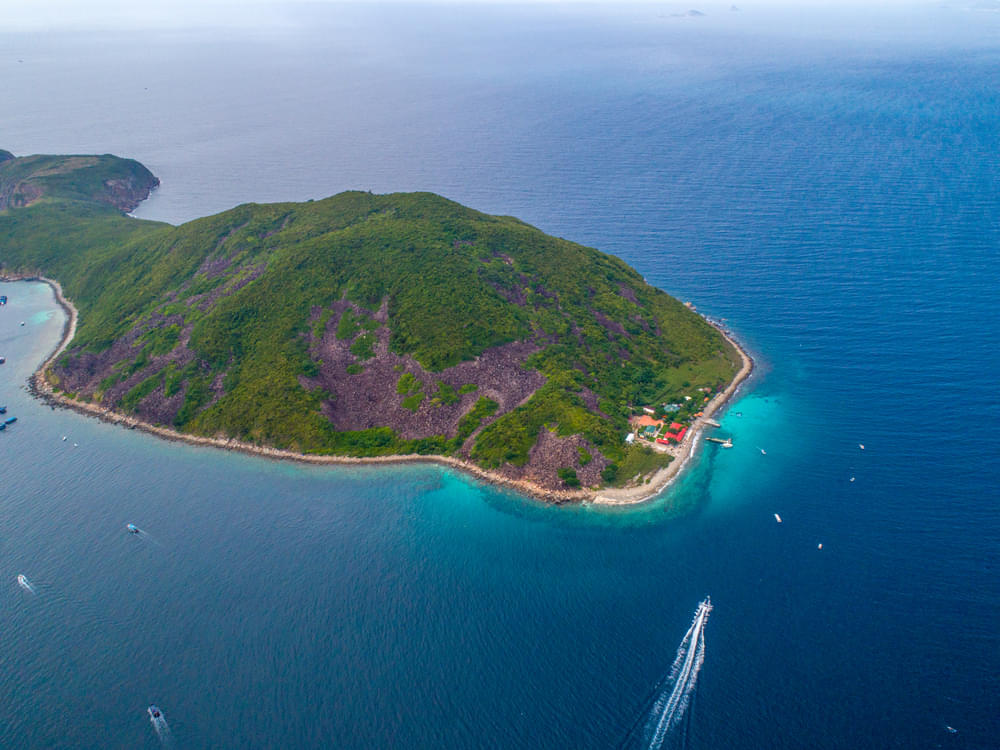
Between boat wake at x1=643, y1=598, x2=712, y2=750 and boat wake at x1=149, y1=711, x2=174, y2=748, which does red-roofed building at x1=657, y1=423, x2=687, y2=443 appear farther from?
boat wake at x1=149, y1=711, x2=174, y2=748

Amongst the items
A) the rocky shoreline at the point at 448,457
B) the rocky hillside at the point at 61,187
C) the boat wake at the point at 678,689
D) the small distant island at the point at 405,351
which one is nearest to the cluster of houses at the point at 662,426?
the small distant island at the point at 405,351

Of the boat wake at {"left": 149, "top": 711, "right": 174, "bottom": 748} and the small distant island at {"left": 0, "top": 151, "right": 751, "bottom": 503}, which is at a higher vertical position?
the small distant island at {"left": 0, "top": 151, "right": 751, "bottom": 503}

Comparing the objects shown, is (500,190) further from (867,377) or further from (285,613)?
(285,613)

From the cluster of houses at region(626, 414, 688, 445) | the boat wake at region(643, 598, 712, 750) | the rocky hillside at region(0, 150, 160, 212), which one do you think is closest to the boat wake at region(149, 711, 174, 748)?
the boat wake at region(643, 598, 712, 750)

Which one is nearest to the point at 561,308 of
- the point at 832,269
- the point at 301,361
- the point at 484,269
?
the point at 484,269

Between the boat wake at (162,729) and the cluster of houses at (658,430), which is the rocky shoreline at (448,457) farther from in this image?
the boat wake at (162,729)

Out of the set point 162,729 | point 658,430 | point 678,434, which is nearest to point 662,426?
point 658,430

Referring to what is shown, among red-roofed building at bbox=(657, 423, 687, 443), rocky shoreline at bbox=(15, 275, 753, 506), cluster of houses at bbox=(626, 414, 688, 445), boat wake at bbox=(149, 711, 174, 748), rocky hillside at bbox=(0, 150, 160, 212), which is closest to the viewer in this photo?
boat wake at bbox=(149, 711, 174, 748)

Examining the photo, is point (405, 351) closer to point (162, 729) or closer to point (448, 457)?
point (448, 457)
